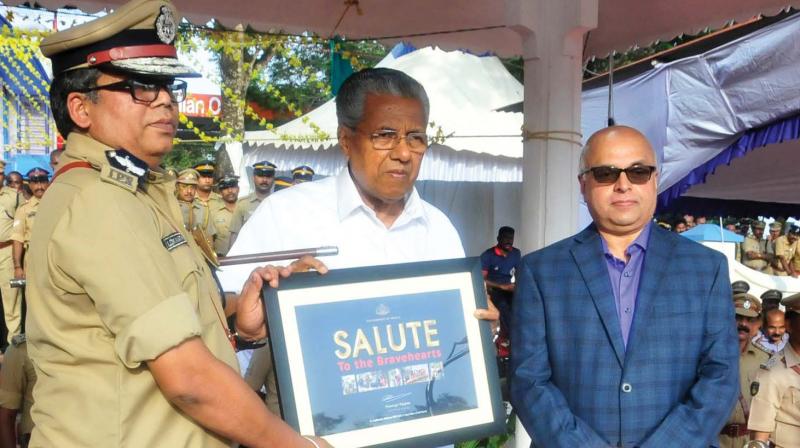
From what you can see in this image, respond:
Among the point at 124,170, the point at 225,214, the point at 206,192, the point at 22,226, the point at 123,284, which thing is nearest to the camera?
the point at 123,284

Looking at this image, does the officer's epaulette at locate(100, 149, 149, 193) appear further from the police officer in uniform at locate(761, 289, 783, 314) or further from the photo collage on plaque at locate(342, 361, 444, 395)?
the police officer in uniform at locate(761, 289, 783, 314)

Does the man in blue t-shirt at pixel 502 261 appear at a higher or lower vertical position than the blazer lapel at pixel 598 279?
lower

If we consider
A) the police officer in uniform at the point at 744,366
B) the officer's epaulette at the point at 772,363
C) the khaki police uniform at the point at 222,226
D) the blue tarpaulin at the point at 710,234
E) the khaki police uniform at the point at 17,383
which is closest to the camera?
the khaki police uniform at the point at 17,383

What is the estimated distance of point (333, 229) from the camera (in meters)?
2.79

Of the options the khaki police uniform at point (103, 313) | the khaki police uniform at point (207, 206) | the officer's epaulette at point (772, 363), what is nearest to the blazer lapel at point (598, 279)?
the khaki police uniform at point (103, 313)

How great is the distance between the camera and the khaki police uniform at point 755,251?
673 inches

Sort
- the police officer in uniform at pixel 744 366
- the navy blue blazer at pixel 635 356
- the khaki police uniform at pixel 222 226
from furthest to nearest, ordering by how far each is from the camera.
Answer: the khaki police uniform at pixel 222 226
the police officer in uniform at pixel 744 366
the navy blue blazer at pixel 635 356

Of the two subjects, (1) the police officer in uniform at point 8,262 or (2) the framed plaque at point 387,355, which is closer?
(2) the framed plaque at point 387,355

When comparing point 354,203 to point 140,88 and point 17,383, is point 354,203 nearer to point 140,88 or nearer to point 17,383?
point 140,88

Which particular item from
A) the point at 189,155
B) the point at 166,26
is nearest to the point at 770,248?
the point at 166,26

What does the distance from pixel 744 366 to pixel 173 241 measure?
549cm

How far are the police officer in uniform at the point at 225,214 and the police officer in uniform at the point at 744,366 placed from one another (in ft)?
21.7

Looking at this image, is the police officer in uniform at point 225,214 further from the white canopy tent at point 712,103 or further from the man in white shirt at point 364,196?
the man in white shirt at point 364,196

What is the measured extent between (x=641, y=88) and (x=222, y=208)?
6.78m
